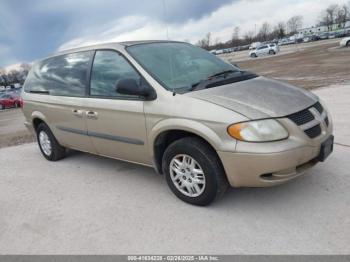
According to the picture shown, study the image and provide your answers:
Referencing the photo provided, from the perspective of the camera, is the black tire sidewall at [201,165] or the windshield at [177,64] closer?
the black tire sidewall at [201,165]

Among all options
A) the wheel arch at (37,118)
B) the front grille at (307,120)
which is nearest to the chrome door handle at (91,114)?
the wheel arch at (37,118)

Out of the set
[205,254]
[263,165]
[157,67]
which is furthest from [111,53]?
[205,254]

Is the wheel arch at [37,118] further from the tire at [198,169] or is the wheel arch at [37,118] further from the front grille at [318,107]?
the front grille at [318,107]

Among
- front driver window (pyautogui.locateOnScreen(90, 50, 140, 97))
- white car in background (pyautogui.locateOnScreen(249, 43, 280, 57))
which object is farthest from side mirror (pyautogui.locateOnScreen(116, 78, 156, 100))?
white car in background (pyautogui.locateOnScreen(249, 43, 280, 57))

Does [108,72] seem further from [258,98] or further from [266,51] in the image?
[266,51]

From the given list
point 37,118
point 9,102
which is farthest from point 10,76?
point 37,118

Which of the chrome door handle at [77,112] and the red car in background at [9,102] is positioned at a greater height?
the chrome door handle at [77,112]

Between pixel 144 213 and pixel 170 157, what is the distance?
641mm

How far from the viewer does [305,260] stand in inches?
94.9

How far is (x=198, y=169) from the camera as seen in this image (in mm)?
3213

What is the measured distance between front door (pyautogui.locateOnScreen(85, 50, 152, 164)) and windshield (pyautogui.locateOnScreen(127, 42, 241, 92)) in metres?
0.23

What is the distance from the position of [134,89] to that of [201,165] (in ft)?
3.40

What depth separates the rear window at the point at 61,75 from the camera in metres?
4.28

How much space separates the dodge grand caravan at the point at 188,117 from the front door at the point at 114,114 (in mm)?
Result: 12
